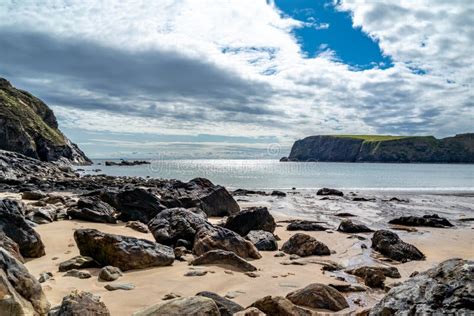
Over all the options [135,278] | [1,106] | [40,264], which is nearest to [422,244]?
[135,278]

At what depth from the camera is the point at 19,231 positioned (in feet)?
29.4

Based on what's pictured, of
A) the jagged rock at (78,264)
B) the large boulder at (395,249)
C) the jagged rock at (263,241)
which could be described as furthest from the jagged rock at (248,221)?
the jagged rock at (78,264)

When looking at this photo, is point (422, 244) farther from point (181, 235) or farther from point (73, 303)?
point (73, 303)

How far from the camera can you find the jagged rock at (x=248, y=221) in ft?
46.8

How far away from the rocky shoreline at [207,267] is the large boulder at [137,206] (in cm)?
4

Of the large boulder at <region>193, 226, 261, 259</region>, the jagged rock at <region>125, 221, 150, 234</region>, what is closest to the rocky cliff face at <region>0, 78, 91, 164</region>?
the jagged rock at <region>125, 221, 150, 234</region>

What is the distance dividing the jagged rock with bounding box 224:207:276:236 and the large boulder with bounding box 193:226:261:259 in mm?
3468

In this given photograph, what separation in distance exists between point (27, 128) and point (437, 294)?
116543 mm

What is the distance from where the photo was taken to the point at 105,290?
22.1 ft

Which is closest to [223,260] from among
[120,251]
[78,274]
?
[120,251]

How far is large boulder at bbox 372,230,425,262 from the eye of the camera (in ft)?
37.5

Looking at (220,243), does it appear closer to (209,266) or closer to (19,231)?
(209,266)

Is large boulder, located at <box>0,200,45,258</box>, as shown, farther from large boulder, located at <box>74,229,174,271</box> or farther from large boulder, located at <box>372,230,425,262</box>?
large boulder, located at <box>372,230,425,262</box>

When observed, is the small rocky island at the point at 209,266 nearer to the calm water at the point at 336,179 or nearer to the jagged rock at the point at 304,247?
the jagged rock at the point at 304,247
